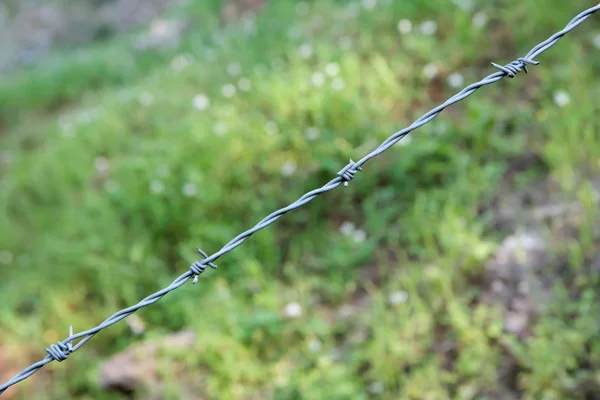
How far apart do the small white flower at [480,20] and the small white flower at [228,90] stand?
1.88 metres

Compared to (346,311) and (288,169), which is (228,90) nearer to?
(288,169)

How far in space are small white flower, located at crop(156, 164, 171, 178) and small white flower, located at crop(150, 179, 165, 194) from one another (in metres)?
0.05

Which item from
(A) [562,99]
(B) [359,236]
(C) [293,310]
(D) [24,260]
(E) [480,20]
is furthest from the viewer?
(D) [24,260]

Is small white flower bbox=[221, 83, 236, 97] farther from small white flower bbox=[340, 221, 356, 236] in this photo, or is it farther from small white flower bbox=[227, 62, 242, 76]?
small white flower bbox=[340, 221, 356, 236]

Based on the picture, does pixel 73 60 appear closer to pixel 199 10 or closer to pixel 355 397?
Answer: pixel 199 10

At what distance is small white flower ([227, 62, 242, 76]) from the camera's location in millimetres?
5074

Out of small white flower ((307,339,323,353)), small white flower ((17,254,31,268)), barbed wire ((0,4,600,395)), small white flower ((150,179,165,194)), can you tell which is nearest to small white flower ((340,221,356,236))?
small white flower ((307,339,323,353))

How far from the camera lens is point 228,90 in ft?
15.0

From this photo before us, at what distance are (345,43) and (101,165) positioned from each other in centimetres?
226

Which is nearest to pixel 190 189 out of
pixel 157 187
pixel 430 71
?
pixel 157 187

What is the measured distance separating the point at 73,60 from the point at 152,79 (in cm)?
364

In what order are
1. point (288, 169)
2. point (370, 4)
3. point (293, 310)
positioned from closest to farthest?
point (293, 310) < point (288, 169) < point (370, 4)

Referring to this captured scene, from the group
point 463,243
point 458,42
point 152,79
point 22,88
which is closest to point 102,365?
point 463,243

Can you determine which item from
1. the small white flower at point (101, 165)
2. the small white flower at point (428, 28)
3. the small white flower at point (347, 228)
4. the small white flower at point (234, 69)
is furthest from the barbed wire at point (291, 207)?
the small white flower at point (234, 69)
